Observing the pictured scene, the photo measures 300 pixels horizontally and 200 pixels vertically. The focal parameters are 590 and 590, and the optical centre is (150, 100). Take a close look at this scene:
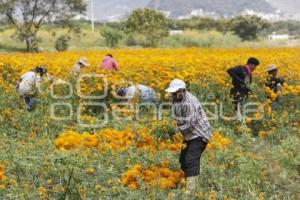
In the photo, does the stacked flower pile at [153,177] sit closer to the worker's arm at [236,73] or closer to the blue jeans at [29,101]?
the worker's arm at [236,73]

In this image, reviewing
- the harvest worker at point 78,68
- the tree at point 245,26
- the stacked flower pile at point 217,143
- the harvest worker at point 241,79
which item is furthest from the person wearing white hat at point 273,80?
the tree at point 245,26

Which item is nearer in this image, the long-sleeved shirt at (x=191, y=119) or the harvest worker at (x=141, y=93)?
the long-sleeved shirt at (x=191, y=119)

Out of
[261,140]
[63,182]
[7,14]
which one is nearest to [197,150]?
[63,182]

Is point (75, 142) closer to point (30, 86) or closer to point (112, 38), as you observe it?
point (30, 86)

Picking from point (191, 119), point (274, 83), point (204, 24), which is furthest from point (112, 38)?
point (191, 119)

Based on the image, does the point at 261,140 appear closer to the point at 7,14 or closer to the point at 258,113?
the point at 258,113

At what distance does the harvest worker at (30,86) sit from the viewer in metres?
11.4

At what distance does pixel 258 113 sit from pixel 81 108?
331 centimetres

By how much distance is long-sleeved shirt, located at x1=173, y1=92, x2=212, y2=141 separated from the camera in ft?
23.6

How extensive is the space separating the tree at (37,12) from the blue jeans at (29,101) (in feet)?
91.5

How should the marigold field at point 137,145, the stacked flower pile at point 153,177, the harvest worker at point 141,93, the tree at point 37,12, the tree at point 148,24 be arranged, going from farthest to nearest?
the tree at point 148,24, the tree at point 37,12, the harvest worker at point 141,93, the stacked flower pile at point 153,177, the marigold field at point 137,145

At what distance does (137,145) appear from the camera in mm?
8594

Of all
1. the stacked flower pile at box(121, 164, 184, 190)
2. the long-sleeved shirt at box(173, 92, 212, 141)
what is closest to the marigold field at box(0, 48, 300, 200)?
the stacked flower pile at box(121, 164, 184, 190)

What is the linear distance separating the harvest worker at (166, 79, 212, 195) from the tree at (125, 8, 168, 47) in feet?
114
